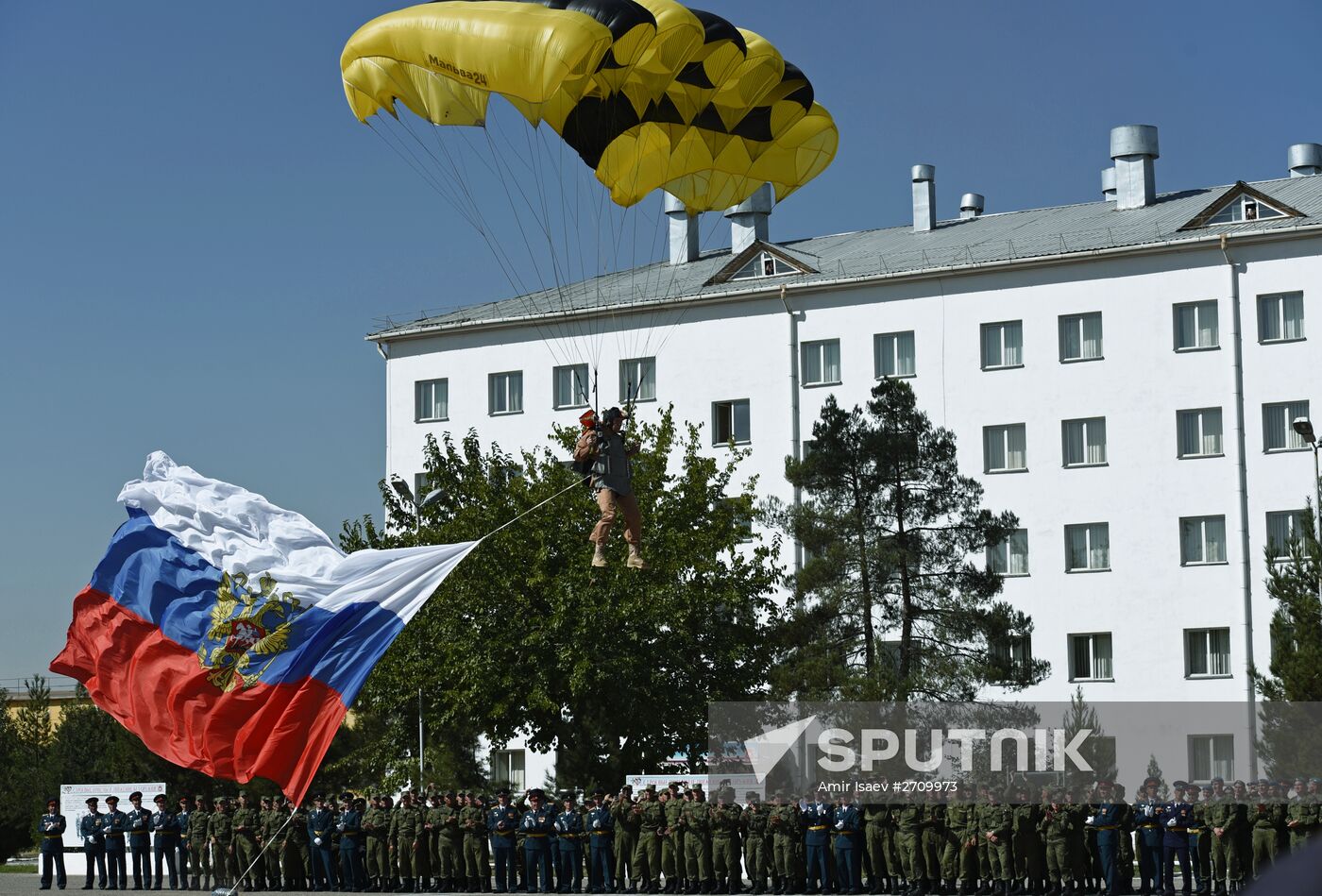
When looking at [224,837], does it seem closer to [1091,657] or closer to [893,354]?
[1091,657]

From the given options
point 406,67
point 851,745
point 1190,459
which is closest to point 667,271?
point 1190,459

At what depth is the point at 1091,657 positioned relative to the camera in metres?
46.7

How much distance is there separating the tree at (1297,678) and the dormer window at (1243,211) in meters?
16.2

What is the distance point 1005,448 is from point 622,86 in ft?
102

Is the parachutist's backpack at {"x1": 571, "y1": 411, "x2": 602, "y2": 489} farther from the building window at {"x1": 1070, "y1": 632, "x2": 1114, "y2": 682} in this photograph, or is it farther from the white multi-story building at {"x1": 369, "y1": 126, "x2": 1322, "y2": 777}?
the building window at {"x1": 1070, "y1": 632, "x2": 1114, "y2": 682}

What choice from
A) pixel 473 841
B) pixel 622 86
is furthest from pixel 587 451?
pixel 473 841

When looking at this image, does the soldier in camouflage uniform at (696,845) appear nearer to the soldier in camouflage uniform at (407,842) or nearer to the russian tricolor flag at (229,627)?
the soldier in camouflage uniform at (407,842)

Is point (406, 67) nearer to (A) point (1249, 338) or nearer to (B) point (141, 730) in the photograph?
(B) point (141, 730)

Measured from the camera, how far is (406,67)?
63.2ft

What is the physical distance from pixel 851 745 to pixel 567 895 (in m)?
7.51

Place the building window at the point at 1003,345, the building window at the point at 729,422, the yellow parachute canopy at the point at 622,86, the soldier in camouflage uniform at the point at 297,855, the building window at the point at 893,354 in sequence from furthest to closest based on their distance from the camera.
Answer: the building window at the point at 729,422 → the building window at the point at 893,354 → the building window at the point at 1003,345 → the soldier in camouflage uniform at the point at 297,855 → the yellow parachute canopy at the point at 622,86

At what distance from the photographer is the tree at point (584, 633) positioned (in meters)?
36.4

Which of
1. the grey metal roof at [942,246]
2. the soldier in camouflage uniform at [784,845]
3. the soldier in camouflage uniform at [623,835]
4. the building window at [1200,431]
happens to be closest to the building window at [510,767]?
the grey metal roof at [942,246]

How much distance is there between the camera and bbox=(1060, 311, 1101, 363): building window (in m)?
47.1
